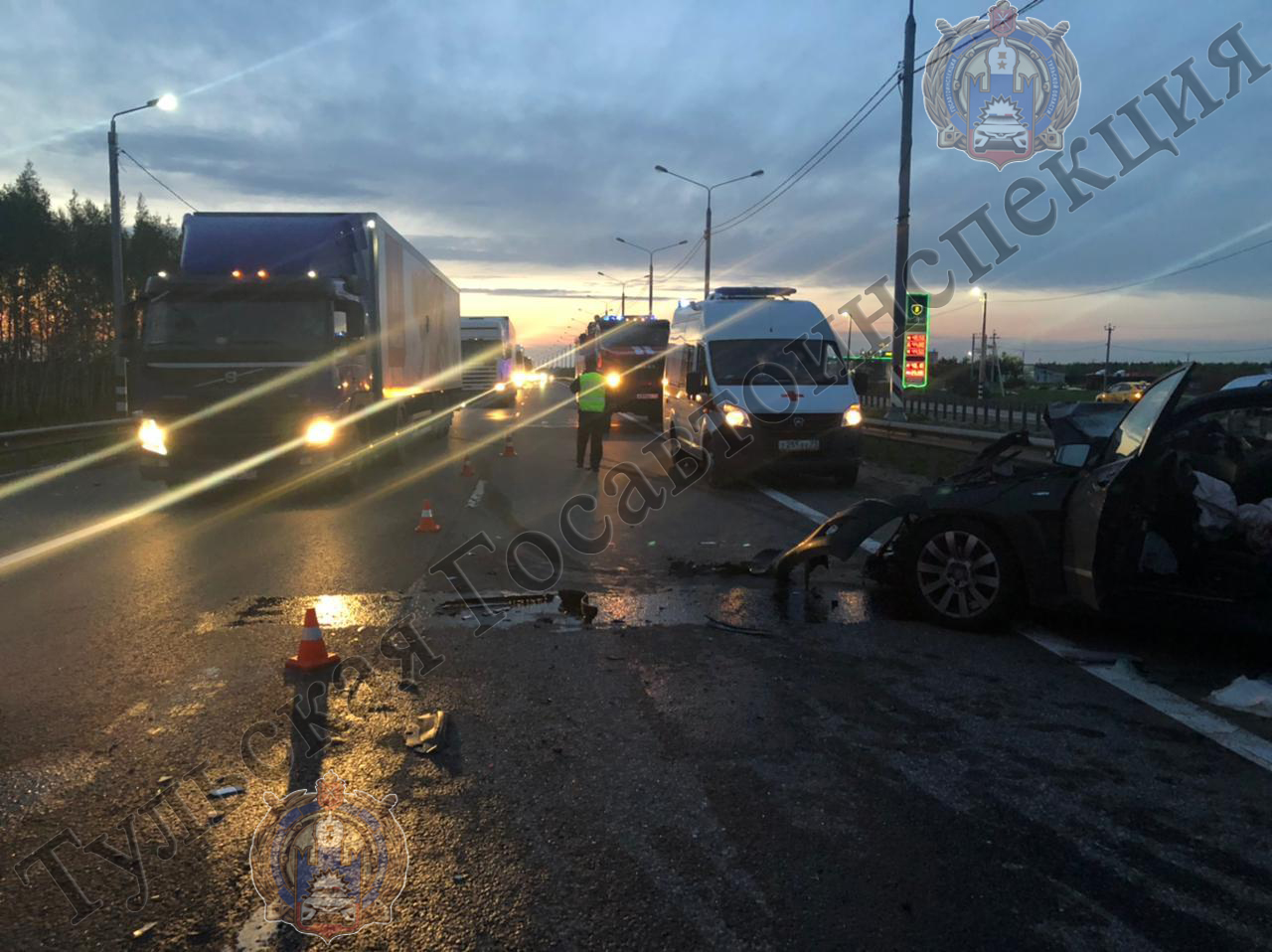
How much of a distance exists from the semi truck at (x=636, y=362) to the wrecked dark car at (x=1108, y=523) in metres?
19.9

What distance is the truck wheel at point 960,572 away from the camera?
5.73 metres

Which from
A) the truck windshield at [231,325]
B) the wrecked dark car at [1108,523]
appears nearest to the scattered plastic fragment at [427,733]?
the wrecked dark car at [1108,523]

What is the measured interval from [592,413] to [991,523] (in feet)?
32.4

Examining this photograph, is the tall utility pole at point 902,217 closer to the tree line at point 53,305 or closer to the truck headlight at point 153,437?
the truck headlight at point 153,437

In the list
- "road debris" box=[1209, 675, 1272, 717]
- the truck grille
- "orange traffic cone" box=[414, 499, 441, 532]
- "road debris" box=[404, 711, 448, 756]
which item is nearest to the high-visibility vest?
"orange traffic cone" box=[414, 499, 441, 532]

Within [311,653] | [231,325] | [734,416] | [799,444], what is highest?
[231,325]

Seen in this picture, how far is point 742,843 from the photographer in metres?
3.25

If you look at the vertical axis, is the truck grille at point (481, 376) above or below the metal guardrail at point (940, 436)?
above

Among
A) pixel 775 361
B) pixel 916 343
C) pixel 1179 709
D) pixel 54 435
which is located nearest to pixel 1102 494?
pixel 1179 709

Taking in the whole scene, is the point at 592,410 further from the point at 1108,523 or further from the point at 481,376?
the point at 481,376

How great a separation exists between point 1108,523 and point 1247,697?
3.39ft

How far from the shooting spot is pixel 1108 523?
512 cm

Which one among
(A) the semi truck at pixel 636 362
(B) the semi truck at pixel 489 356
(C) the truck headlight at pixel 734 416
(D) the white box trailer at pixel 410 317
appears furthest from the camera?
(B) the semi truck at pixel 489 356

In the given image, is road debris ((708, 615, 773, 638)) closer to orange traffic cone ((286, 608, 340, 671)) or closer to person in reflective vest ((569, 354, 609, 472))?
orange traffic cone ((286, 608, 340, 671))
